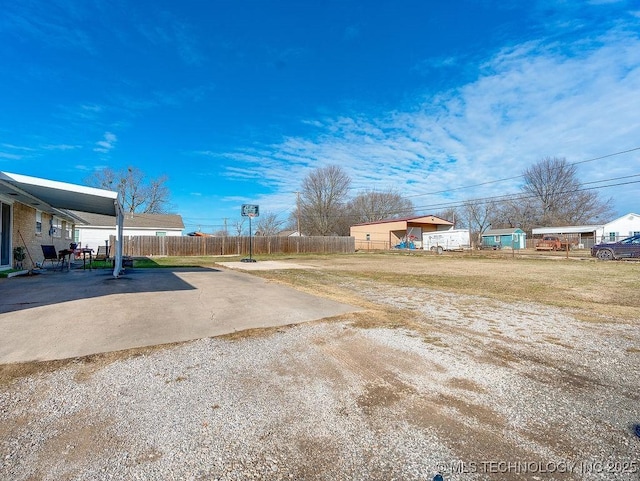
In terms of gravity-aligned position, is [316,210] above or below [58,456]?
above

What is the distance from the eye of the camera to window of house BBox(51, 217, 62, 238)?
14738 mm

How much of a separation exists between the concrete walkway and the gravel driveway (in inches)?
20.6

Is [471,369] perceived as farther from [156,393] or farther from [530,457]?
[156,393]

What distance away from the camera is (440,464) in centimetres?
166

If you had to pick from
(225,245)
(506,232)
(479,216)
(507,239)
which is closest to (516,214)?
(479,216)

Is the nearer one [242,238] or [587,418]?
[587,418]

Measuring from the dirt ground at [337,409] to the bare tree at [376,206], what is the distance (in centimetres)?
4619

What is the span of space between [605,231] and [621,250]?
85.0 ft

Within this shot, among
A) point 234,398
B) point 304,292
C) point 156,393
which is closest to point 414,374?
point 234,398

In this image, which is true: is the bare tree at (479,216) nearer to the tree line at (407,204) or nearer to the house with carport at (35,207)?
the tree line at (407,204)

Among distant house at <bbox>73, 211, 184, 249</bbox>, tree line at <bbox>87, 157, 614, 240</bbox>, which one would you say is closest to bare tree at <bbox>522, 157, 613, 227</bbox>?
tree line at <bbox>87, 157, 614, 240</bbox>

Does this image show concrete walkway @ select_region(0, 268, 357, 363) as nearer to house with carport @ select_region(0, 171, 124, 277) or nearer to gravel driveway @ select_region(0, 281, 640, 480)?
gravel driveway @ select_region(0, 281, 640, 480)

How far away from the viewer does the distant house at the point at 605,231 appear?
35.1m

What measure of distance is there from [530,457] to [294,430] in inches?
52.8
